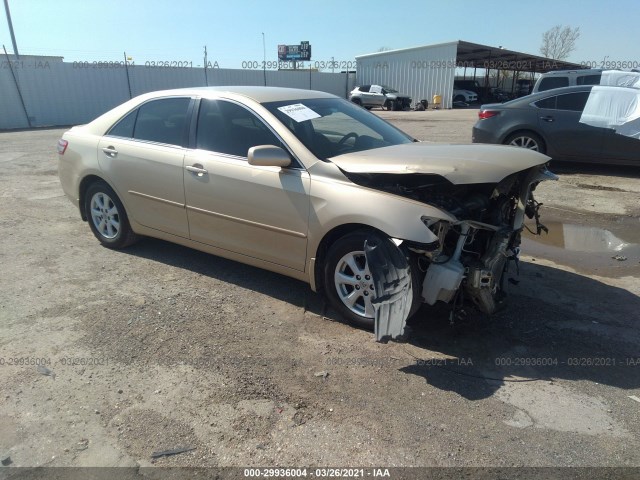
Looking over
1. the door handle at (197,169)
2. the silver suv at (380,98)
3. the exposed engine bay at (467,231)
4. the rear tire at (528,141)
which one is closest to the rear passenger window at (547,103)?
the rear tire at (528,141)

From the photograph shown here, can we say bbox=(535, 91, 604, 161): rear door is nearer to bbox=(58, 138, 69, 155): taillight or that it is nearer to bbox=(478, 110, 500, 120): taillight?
bbox=(478, 110, 500, 120): taillight

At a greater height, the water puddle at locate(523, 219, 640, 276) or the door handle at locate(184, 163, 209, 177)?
the door handle at locate(184, 163, 209, 177)

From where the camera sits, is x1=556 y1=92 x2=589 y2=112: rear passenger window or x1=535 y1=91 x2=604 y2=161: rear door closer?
x1=535 y1=91 x2=604 y2=161: rear door

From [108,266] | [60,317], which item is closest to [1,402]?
[60,317]

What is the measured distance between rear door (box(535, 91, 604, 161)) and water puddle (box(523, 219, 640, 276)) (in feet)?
8.51

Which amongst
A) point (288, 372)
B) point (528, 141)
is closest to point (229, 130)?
point (288, 372)

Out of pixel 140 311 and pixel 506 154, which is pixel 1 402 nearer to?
pixel 140 311

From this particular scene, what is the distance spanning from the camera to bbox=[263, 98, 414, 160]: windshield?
3.93 m

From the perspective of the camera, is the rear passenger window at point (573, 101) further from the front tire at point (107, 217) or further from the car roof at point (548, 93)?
the front tire at point (107, 217)

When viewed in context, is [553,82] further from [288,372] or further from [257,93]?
[288,372]

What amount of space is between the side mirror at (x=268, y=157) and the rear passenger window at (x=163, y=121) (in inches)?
43.9

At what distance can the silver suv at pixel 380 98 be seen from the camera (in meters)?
31.5

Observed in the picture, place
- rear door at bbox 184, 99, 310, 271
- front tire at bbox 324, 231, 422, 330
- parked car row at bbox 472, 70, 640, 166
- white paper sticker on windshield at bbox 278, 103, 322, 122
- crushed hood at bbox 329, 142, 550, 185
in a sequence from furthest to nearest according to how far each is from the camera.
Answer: parked car row at bbox 472, 70, 640, 166
white paper sticker on windshield at bbox 278, 103, 322, 122
rear door at bbox 184, 99, 310, 271
front tire at bbox 324, 231, 422, 330
crushed hood at bbox 329, 142, 550, 185

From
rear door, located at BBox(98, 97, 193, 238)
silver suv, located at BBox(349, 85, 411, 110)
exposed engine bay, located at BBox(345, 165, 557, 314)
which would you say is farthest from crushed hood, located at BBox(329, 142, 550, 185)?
silver suv, located at BBox(349, 85, 411, 110)
